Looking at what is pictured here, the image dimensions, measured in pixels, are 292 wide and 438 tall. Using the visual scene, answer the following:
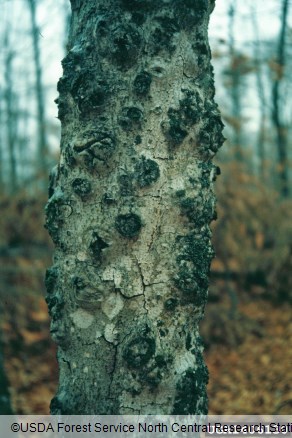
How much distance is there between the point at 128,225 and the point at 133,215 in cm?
3

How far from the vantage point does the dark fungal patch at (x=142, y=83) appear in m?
1.23

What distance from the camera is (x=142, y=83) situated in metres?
1.23

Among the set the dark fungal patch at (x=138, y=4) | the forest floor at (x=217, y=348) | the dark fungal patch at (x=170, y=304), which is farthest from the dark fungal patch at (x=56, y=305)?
the forest floor at (x=217, y=348)

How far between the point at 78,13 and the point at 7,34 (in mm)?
5783

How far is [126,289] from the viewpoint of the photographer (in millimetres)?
1175

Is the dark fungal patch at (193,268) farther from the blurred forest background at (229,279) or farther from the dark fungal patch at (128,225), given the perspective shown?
the blurred forest background at (229,279)

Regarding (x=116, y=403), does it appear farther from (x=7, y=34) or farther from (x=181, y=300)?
(x=7, y=34)

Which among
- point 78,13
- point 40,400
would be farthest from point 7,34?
point 78,13

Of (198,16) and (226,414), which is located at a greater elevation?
(198,16)

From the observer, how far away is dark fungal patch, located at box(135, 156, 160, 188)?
1200mm

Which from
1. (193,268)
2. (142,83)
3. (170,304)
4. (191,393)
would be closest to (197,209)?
(193,268)

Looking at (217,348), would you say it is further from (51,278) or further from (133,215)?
(133,215)

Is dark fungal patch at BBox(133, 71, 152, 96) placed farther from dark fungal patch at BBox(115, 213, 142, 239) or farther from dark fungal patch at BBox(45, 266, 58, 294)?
dark fungal patch at BBox(45, 266, 58, 294)

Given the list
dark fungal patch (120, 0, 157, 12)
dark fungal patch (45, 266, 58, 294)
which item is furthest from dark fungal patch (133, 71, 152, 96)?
dark fungal patch (45, 266, 58, 294)
